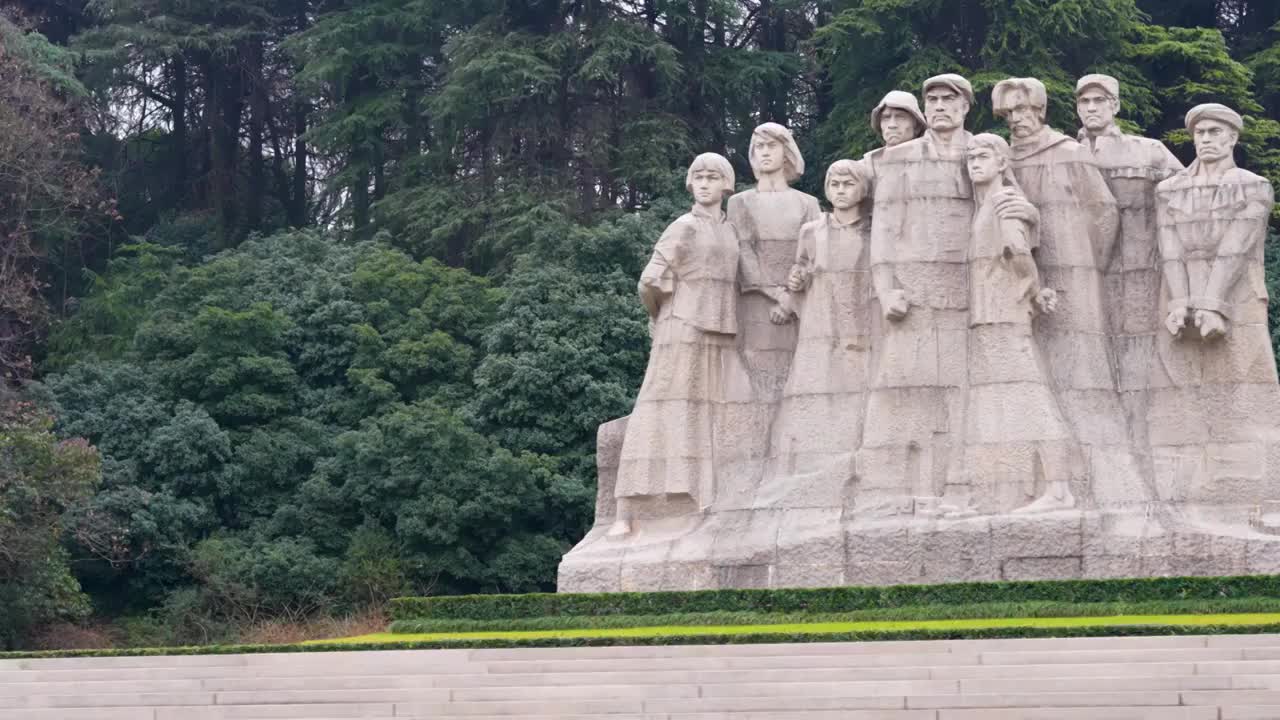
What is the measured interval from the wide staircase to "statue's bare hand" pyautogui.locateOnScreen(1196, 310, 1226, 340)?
5.17 meters

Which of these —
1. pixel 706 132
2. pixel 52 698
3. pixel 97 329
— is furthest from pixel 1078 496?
pixel 97 329

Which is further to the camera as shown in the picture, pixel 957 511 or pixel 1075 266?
pixel 1075 266

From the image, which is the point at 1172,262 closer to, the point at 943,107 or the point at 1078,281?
the point at 1078,281

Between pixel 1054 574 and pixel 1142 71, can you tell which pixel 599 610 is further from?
pixel 1142 71

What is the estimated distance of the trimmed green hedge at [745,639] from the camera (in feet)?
60.0

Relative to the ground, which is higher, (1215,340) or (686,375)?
(1215,340)

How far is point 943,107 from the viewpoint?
76.8 feet

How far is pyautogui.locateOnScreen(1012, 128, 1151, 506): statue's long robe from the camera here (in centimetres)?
2284

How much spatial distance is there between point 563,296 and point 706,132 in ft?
22.4

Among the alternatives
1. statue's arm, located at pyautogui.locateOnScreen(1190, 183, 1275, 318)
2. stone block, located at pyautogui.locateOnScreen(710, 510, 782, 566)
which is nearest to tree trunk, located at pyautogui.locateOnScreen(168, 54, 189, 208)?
stone block, located at pyautogui.locateOnScreen(710, 510, 782, 566)

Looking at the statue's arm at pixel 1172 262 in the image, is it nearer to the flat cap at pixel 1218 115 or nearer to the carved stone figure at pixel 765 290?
the flat cap at pixel 1218 115

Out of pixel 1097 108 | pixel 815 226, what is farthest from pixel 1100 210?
pixel 815 226

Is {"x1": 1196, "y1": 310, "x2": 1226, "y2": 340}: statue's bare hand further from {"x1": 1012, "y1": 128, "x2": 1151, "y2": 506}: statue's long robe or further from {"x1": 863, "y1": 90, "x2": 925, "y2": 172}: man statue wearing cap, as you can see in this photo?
{"x1": 863, "y1": 90, "x2": 925, "y2": 172}: man statue wearing cap

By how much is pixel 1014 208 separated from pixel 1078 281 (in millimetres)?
1088
